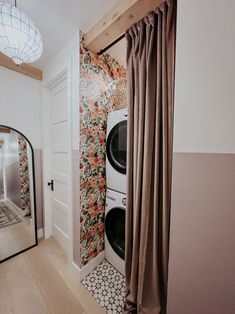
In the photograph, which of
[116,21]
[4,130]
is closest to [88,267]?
[4,130]

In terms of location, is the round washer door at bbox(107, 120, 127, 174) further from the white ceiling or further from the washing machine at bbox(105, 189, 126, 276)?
the white ceiling

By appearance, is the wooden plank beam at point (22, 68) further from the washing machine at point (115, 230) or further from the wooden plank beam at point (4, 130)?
the washing machine at point (115, 230)

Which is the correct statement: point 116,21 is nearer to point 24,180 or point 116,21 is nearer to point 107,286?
point 24,180

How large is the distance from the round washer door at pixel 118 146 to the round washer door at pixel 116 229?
476mm

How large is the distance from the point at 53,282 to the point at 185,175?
1714mm

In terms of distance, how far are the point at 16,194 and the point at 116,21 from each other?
7.47ft

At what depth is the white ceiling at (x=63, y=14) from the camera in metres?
1.07

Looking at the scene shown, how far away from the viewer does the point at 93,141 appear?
1.49m

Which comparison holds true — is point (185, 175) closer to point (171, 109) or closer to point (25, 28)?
point (171, 109)

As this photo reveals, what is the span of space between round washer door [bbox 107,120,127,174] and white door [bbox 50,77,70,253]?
23.8 inches

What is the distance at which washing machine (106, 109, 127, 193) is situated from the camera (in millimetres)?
1392

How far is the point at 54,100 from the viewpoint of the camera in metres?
1.94

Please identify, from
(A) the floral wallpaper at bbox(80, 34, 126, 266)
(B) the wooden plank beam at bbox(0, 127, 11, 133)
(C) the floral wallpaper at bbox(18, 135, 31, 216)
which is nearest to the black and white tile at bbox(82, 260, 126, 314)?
(A) the floral wallpaper at bbox(80, 34, 126, 266)

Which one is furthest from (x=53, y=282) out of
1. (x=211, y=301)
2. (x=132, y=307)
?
(x=211, y=301)
